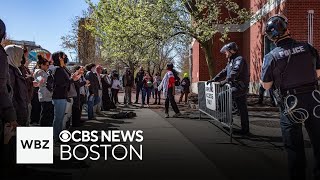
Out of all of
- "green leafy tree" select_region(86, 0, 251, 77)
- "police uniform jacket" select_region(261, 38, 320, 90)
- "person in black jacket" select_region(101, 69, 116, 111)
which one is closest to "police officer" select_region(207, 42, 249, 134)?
"police uniform jacket" select_region(261, 38, 320, 90)

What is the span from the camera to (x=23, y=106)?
5645 millimetres

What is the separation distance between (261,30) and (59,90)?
49.1 feet

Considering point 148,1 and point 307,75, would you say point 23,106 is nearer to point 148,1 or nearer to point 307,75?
point 307,75

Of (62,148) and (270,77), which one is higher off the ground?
(270,77)

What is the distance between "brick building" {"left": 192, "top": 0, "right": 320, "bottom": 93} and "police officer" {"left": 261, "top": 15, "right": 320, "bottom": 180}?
12841mm

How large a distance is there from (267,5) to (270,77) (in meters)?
15.7

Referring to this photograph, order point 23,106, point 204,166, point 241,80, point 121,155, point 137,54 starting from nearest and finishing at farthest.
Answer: point 23,106 < point 204,166 < point 121,155 < point 241,80 < point 137,54

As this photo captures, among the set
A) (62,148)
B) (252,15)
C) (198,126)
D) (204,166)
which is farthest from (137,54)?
(204,166)

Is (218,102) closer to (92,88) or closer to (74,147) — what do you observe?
(74,147)

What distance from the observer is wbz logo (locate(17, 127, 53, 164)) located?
18.2 ft

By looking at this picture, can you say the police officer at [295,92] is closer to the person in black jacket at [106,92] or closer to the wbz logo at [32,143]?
the wbz logo at [32,143]

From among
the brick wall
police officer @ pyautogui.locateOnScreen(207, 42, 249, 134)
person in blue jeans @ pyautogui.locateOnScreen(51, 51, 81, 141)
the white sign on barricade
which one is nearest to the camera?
person in blue jeans @ pyautogui.locateOnScreen(51, 51, 81, 141)

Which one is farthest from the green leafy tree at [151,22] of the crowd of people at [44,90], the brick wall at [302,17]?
the brick wall at [302,17]

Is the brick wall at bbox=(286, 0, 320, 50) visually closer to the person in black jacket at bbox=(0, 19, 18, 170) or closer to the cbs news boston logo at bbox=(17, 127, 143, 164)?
the cbs news boston logo at bbox=(17, 127, 143, 164)
